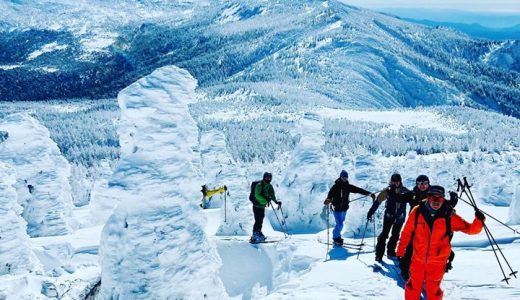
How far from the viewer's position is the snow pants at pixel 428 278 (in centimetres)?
754

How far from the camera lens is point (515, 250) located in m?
10.5

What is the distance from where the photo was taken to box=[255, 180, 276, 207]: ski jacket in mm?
13852

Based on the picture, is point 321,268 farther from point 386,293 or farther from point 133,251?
point 133,251

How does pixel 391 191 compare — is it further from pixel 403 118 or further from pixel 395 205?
pixel 403 118

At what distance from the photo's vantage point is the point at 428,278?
25.0 ft

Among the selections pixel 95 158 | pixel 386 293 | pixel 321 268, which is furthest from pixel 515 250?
pixel 95 158

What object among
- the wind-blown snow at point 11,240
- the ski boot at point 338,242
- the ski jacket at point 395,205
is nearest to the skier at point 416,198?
the ski jacket at point 395,205

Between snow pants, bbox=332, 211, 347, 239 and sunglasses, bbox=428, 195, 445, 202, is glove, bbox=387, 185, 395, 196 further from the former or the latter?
sunglasses, bbox=428, 195, 445, 202

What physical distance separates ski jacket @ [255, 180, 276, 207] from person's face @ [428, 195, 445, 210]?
7007mm

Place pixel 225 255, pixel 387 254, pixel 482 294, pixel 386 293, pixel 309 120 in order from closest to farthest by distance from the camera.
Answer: pixel 482 294 → pixel 386 293 → pixel 387 254 → pixel 225 255 → pixel 309 120

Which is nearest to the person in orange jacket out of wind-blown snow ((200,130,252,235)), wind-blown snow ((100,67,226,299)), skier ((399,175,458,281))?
skier ((399,175,458,281))

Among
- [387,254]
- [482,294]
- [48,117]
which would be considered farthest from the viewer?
[48,117]

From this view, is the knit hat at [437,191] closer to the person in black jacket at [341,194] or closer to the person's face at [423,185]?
the person's face at [423,185]

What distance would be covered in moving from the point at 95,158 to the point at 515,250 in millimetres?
88298
